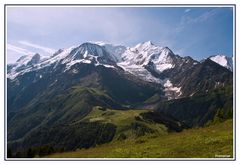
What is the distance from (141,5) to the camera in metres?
25.7

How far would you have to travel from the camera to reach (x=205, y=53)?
36.7m

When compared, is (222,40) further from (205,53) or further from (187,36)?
(205,53)

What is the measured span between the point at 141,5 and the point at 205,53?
1286 centimetres

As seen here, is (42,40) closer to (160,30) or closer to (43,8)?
(43,8)

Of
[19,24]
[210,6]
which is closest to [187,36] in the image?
[210,6]

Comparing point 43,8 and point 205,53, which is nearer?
point 43,8

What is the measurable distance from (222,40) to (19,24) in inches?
574
